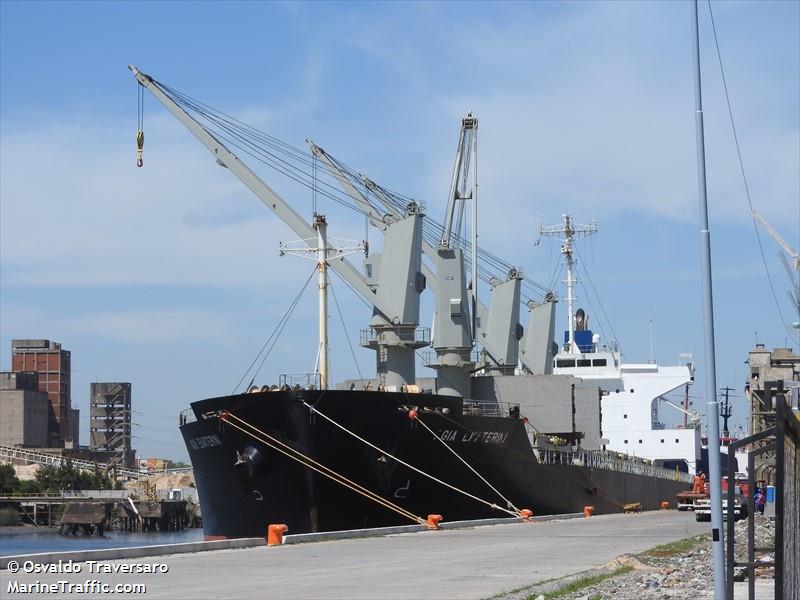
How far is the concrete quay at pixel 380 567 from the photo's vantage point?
1238 cm

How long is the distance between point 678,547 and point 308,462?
982 centimetres

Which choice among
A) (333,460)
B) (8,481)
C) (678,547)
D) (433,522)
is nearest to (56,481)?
(8,481)

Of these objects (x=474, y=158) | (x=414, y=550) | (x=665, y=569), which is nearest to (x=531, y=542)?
(x=414, y=550)

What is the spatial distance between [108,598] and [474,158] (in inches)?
1171

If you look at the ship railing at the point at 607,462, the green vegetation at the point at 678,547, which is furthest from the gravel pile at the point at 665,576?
the ship railing at the point at 607,462

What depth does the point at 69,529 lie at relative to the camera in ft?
209

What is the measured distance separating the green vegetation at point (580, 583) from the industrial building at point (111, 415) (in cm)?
10254

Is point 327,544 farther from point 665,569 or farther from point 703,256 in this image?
point 703,256

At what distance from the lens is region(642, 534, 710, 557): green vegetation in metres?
17.2

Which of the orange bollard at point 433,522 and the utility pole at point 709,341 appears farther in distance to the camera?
the orange bollard at point 433,522

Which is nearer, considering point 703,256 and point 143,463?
point 703,256

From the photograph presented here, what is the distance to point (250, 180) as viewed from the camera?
33.9 meters

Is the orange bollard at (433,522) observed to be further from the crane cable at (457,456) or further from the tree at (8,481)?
the tree at (8,481)

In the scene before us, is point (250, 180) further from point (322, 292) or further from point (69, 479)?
point (69, 479)
